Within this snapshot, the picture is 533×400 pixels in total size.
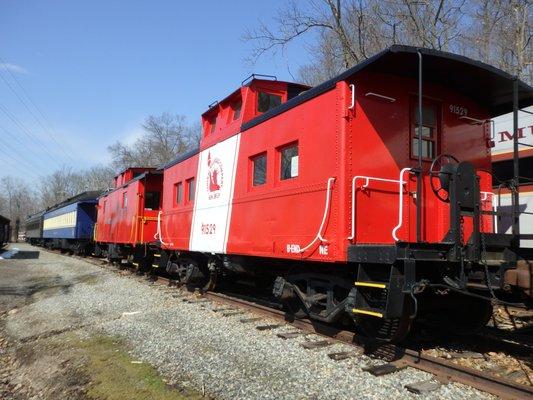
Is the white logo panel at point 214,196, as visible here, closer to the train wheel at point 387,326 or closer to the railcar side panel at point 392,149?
the railcar side panel at point 392,149

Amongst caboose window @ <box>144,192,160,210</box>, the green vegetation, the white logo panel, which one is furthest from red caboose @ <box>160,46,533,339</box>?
caboose window @ <box>144,192,160,210</box>

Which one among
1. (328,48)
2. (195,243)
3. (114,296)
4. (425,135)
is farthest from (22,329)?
(328,48)

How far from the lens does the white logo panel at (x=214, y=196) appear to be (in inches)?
349

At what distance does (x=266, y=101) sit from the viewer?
8977mm

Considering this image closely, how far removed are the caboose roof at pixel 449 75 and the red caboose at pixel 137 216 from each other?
8295 mm

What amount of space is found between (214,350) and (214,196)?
3.74m

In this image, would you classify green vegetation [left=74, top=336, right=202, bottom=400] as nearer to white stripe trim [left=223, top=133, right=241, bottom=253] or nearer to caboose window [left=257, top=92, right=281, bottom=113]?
white stripe trim [left=223, top=133, right=241, bottom=253]

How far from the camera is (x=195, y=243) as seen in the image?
33.9 ft

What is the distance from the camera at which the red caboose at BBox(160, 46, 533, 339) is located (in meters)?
5.50

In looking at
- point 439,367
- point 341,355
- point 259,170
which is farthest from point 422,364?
point 259,170

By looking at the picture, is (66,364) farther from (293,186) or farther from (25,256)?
(25,256)

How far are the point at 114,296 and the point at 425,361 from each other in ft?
26.1

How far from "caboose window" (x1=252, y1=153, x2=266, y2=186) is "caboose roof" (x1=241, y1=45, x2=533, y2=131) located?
0.72m

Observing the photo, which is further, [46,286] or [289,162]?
[46,286]
